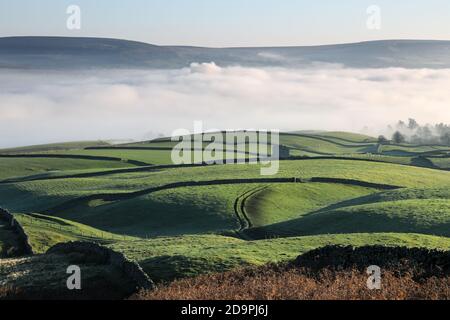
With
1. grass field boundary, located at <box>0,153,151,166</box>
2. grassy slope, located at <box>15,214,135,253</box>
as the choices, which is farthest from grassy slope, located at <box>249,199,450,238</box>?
grass field boundary, located at <box>0,153,151,166</box>

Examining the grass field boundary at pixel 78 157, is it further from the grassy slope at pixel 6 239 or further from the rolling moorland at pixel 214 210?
the grassy slope at pixel 6 239

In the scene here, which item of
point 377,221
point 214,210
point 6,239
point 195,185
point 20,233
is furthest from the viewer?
point 195,185

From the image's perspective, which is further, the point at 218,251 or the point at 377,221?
the point at 377,221

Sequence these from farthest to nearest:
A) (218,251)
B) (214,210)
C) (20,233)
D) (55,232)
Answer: (214,210) → (55,232) → (20,233) → (218,251)

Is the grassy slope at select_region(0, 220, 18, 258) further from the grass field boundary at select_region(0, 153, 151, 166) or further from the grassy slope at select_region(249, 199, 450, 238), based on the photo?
the grass field boundary at select_region(0, 153, 151, 166)

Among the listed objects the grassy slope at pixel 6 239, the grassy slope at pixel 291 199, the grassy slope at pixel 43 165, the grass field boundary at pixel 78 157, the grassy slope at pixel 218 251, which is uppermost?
the grassy slope at pixel 218 251

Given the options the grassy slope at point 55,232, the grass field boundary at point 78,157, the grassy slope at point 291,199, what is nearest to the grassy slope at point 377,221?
the grassy slope at point 291,199

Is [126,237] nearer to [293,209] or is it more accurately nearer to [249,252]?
[293,209]

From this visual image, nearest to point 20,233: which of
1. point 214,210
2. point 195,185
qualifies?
point 214,210

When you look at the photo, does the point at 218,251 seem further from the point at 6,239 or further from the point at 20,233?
the point at 20,233
